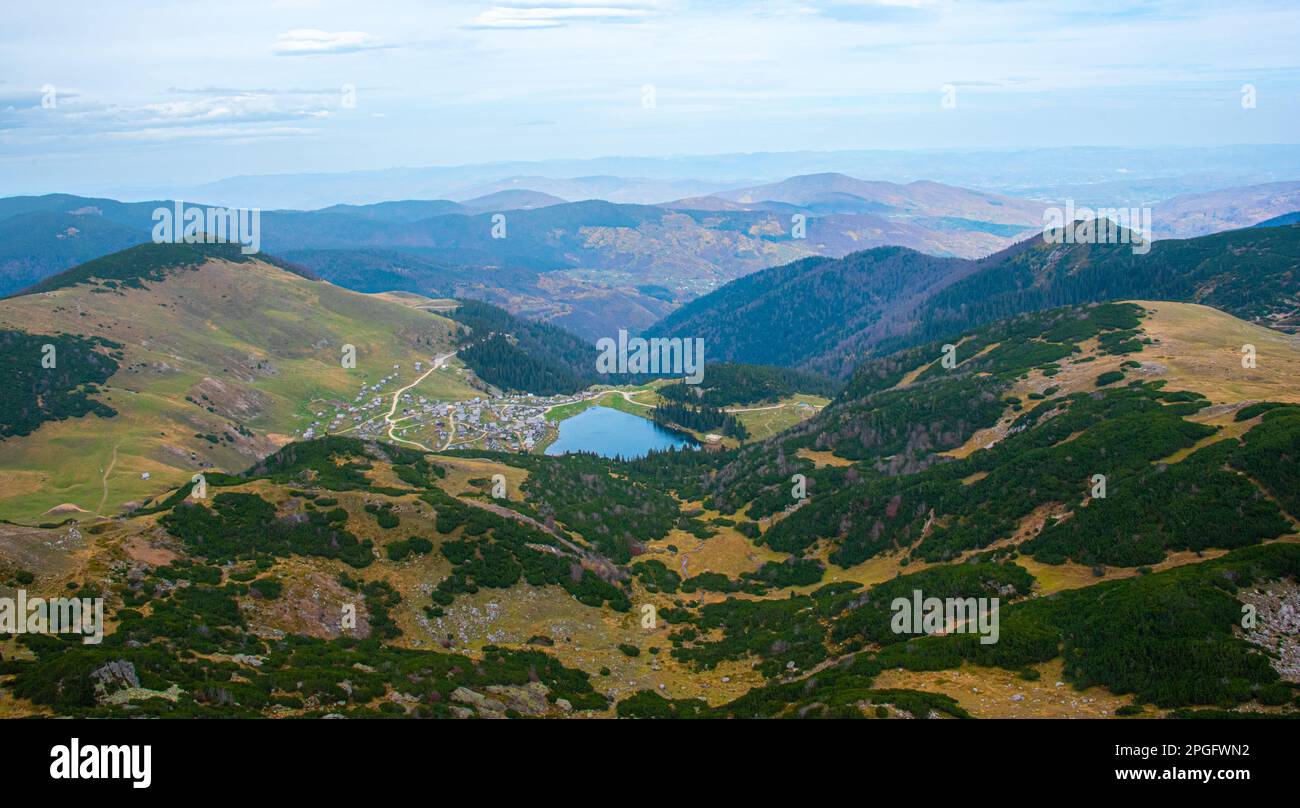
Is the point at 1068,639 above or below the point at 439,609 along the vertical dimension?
above

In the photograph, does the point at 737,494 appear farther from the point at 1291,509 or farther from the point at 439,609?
the point at 1291,509

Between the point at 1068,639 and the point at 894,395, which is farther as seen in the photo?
the point at 894,395

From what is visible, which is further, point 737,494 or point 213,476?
point 737,494

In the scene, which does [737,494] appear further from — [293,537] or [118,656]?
[118,656]

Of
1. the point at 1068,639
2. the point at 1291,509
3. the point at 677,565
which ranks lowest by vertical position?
the point at 677,565

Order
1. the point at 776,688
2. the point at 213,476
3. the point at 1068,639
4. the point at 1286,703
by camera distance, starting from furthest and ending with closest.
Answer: the point at 213,476 < the point at 776,688 < the point at 1068,639 < the point at 1286,703

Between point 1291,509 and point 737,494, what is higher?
point 1291,509

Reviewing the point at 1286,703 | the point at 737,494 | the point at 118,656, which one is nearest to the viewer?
the point at 1286,703

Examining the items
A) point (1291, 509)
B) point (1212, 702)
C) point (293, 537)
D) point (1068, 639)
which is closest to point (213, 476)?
point (293, 537)

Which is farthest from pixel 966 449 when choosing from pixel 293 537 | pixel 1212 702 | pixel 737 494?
pixel 293 537
